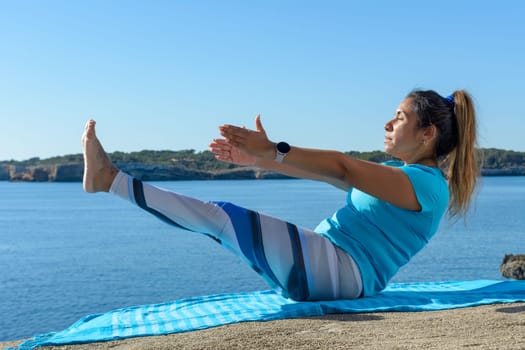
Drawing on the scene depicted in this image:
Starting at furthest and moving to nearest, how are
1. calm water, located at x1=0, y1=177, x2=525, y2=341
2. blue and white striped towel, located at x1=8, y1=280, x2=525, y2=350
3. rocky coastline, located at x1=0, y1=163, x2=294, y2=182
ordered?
rocky coastline, located at x1=0, y1=163, x2=294, y2=182
calm water, located at x1=0, y1=177, x2=525, y2=341
blue and white striped towel, located at x1=8, y1=280, x2=525, y2=350

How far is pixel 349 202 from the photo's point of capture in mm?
3555

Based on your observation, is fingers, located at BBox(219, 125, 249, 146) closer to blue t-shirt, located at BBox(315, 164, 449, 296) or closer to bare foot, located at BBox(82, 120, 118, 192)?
bare foot, located at BBox(82, 120, 118, 192)

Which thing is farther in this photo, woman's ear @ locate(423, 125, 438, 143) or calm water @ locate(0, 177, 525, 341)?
calm water @ locate(0, 177, 525, 341)

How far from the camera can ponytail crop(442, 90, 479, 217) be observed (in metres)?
3.52

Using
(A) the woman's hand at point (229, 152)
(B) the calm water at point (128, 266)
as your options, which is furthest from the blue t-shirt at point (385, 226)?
(B) the calm water at point (128, 266)

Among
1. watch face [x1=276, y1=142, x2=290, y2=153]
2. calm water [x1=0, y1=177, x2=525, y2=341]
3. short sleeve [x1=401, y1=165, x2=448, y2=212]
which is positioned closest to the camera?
watch face [x1=276, y1=142, x2=290, y2=153]

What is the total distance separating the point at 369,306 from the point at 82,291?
13781 millimetres

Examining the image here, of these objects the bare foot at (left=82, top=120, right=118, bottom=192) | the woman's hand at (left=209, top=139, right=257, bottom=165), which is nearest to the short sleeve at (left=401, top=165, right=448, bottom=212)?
the woman's hand at (left=209, top=139, right=257, bottom=165)

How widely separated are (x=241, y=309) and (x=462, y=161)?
4.42 feet

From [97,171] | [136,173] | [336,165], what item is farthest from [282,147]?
[136,173]

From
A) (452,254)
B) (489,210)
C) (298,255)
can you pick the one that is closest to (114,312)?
(298,255)

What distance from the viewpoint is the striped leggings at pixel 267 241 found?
311cm

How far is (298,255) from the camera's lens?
3.32m

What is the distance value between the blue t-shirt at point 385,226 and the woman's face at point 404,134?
0.17 m
